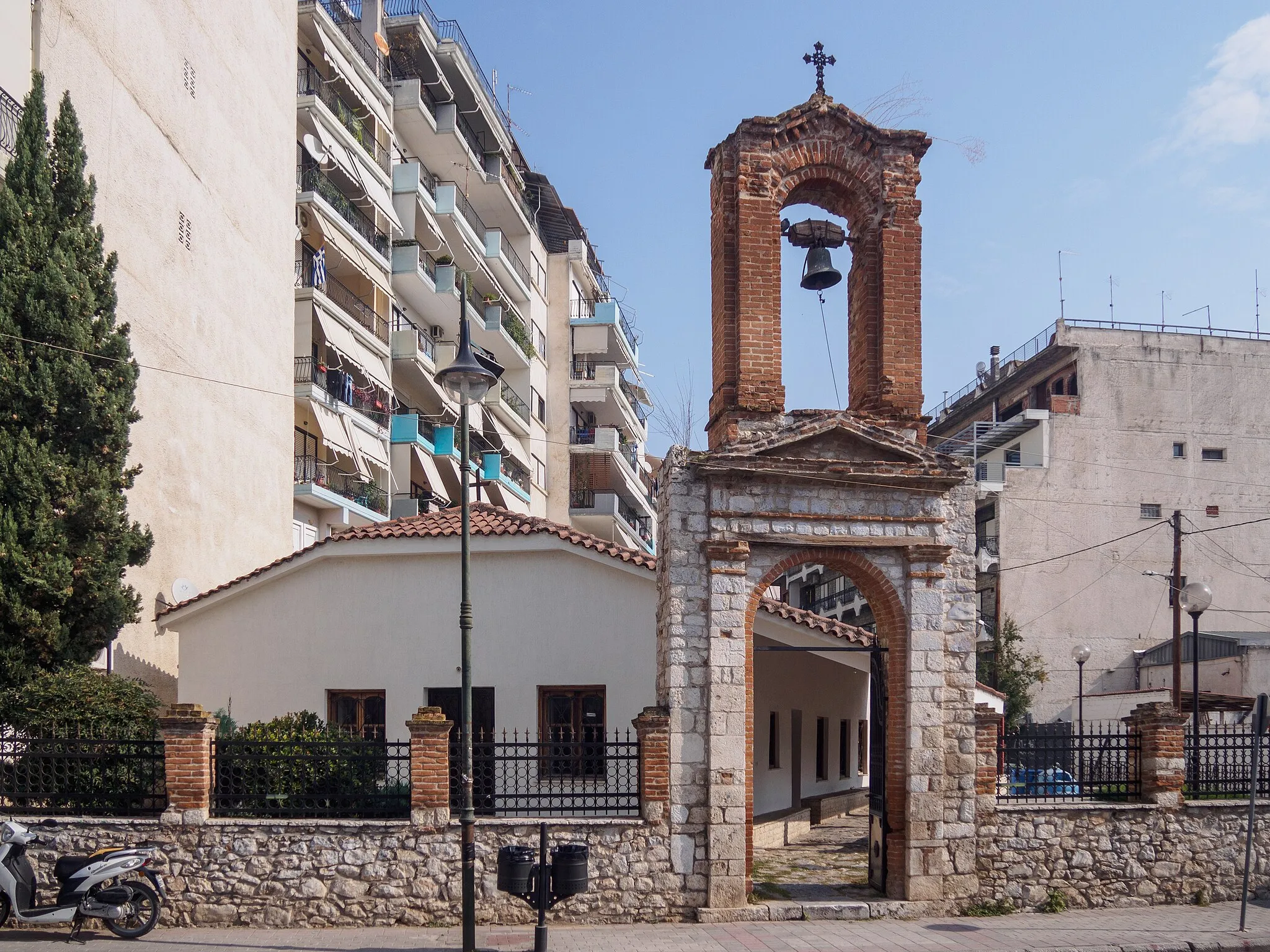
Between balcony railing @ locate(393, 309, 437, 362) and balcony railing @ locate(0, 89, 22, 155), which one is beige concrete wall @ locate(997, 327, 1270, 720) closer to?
balcony railing @ locate(393, 309, 437, 362)

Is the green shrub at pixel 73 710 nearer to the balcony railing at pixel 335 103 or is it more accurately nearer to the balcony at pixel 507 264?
the balcony railing at pixel 335 103

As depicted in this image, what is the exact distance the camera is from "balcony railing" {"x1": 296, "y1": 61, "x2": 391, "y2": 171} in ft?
96.9

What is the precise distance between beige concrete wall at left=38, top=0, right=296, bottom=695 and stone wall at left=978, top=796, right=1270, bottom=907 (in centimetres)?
1350

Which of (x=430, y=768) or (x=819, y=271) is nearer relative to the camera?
(x=430, y=768)

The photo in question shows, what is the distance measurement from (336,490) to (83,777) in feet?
54.0

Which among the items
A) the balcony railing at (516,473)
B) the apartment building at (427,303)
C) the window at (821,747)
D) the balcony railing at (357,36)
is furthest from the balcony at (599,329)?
the window at (821,747)

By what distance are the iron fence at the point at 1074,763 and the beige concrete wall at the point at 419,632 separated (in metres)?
5.17

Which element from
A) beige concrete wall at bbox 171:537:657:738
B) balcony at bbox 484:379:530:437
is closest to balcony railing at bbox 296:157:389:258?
balcony at bbox 484:379:530:437

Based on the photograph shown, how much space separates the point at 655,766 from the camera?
12.9 metres

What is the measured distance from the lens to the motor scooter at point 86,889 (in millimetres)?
11688

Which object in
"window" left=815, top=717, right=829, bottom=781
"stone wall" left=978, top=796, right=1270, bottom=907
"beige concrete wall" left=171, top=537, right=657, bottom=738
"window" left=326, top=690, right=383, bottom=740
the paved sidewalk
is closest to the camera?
the paved sidewalk

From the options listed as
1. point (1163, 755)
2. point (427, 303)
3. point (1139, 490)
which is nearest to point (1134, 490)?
point (1139, 490)

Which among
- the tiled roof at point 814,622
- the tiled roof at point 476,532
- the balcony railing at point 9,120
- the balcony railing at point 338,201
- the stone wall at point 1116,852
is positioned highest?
the balcony railing at point 338,201

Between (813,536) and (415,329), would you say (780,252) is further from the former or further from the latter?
(415,329)
